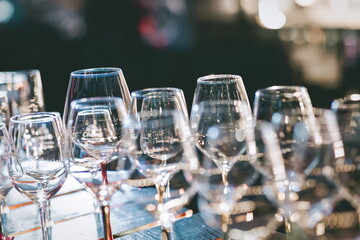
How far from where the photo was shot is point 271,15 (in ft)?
19.5

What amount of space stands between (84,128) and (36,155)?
0.41ft

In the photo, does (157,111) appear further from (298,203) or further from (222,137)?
(298,203)

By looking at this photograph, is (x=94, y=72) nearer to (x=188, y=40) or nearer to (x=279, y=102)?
(x=279, y=102)

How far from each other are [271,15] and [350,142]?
17.2ft

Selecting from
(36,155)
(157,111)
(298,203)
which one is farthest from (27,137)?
(298,203)

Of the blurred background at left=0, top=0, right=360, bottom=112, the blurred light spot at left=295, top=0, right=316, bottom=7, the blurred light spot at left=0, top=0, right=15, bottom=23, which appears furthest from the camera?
the blurred light spot at left=0, top=0, right=15, bottom=23

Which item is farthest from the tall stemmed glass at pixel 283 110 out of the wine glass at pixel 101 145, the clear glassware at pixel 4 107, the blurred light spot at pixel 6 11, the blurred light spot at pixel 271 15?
the blurred light spot at pixel 6 11

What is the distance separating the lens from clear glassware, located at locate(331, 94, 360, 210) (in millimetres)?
864

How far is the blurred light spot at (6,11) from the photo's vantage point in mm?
6395

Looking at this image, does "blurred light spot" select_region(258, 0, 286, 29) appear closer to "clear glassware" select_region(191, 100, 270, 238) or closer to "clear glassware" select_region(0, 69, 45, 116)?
"clear glassware" select_region(0, 69, 45, 116)

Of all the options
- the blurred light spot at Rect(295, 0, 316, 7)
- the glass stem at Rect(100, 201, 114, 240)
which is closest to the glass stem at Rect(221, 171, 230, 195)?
the glass stem at Rect(100, 201, 114, 240)

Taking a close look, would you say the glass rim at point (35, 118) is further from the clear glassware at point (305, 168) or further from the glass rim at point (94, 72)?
the clear glassware at point (305, 168)

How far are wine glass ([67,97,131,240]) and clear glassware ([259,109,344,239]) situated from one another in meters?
0.24

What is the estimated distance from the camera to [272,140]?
889 mm
